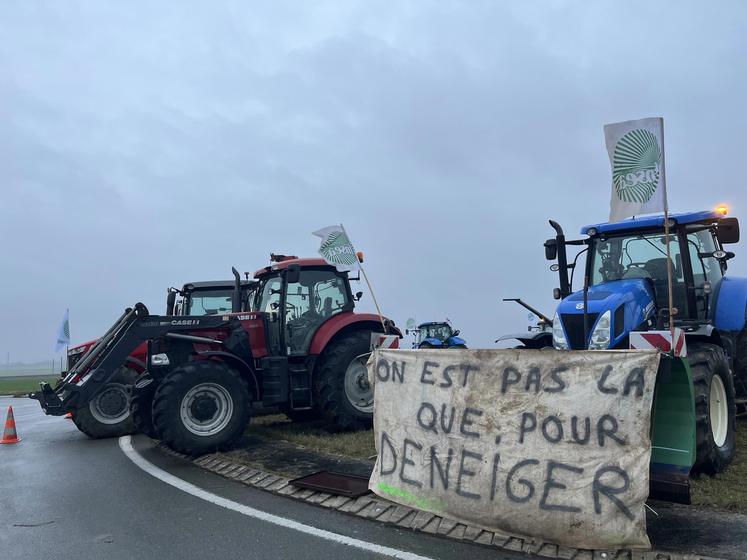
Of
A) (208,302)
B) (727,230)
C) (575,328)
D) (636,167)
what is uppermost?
(636,167)

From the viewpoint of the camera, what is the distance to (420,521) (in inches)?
197

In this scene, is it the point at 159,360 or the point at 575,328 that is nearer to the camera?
the point at 575,328

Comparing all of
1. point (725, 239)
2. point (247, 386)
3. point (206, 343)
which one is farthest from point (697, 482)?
point (206, 343)

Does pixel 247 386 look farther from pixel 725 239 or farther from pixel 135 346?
pixel 725 239

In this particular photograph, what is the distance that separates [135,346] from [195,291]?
152 inches

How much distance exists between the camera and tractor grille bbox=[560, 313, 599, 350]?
22.5 feet

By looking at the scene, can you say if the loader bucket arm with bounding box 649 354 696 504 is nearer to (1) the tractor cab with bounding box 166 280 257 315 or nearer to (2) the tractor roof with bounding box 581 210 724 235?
(2) the tractor roof with bounding box 581 210 724 235

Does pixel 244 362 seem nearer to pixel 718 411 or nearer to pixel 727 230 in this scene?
pixel 718 411

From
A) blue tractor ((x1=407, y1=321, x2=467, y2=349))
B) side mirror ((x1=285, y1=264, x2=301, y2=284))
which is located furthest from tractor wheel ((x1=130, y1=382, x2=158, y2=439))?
blue tractor ((x1=407, y1=321, x2=467, y2=349))

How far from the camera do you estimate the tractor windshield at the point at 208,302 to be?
476 inches

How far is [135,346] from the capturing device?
840 centimetres

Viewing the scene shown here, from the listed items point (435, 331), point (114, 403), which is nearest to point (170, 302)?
point (114, 403)

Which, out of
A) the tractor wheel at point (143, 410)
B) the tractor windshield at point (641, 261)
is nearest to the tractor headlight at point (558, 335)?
the tractor windshield at point (641, 261)

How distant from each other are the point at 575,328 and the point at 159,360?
5329 mm
